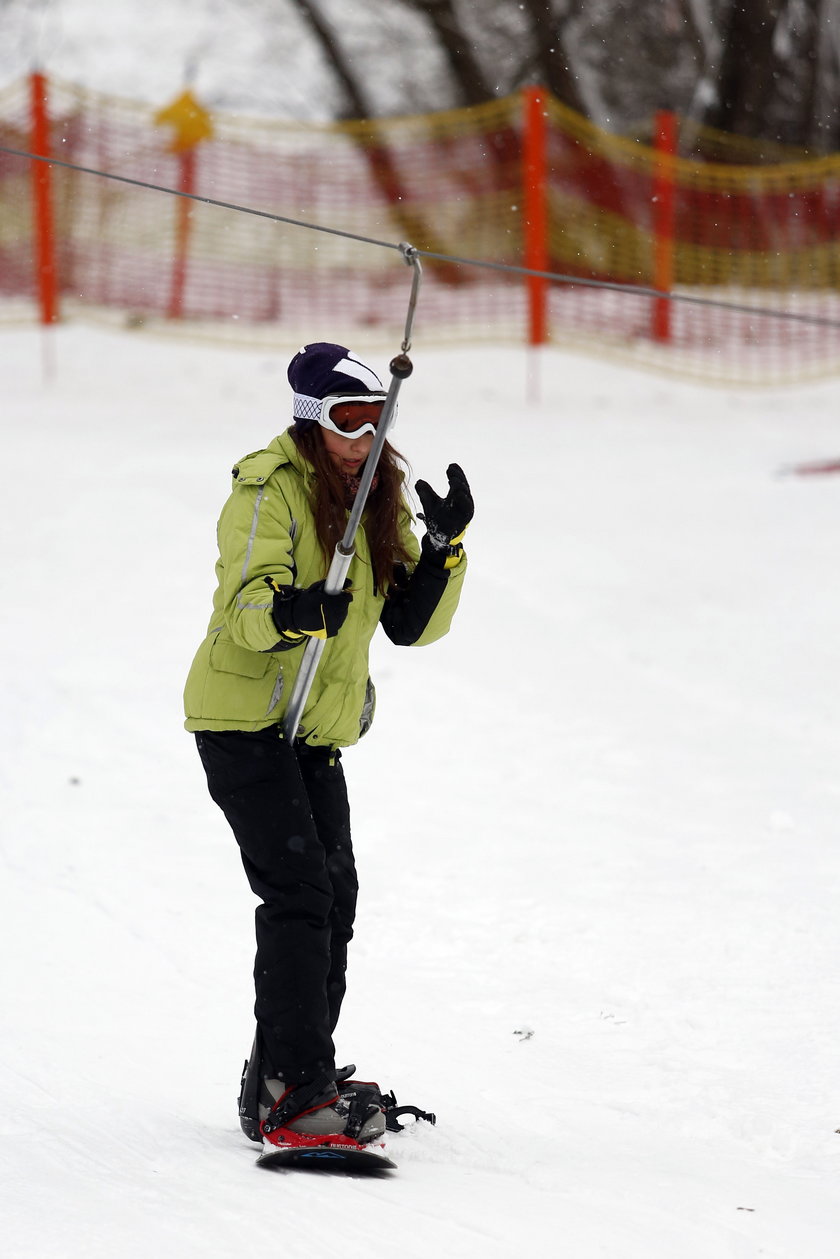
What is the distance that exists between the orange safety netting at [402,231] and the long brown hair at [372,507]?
9.88 meters

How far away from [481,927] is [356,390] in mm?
2146

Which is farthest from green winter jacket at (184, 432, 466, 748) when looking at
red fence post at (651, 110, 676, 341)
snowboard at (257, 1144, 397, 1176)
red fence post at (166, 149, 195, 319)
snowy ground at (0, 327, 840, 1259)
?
red fence post at (166, 149, 195, 319)

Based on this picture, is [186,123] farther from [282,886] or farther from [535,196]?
[282,886]

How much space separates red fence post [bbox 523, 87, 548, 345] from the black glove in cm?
909

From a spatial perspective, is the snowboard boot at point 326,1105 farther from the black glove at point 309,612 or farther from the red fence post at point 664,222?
the red fence post at point 664,222

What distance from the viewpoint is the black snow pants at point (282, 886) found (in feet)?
10.9

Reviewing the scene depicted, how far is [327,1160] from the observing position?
10.7 feet

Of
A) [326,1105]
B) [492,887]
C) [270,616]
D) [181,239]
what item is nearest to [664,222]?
[181,239]

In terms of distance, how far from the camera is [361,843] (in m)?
5.48

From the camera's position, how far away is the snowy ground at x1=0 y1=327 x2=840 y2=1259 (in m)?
3.15

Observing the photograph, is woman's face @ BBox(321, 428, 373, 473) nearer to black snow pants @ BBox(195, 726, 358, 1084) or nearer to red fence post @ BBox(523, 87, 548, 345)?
black snow pants @ BBox(195, 726, 358, 1084)

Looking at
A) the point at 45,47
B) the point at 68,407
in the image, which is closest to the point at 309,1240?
the point at 68,407

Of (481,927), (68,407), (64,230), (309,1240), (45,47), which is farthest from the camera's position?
(45,47)

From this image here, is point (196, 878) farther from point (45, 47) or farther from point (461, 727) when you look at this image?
point (45, 47)
